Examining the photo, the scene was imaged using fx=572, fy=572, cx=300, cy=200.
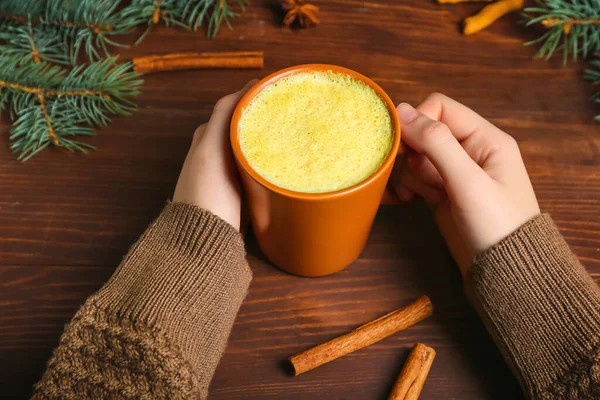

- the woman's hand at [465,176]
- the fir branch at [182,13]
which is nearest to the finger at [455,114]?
the woman's hand at [465,176]

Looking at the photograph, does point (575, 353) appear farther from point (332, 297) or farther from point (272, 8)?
point (272, 8)

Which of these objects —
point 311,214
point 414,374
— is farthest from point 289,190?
point 414,374

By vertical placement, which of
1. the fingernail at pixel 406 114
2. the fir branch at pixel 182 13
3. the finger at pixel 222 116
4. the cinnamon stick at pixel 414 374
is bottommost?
the cinnamon stick at pixel 414 374

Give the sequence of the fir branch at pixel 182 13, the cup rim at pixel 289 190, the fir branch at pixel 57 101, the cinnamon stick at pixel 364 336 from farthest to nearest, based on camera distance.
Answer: the fir branch at pixel 182 13 → the fir branch at pixel 57 101 → the cinnamon stick at pixel 364 336 → the cup rim at pixel 289 190

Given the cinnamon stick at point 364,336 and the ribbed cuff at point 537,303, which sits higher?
the ribbed cuff at point 537,303

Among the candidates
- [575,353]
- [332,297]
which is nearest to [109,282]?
[332,297]

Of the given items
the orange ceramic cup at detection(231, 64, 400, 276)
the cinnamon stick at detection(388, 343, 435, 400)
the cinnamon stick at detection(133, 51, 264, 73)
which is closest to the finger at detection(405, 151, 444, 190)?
the orange ceramic cup at detection(231, 64, 400, 276)

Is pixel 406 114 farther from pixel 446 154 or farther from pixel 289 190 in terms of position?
pixel 289 190

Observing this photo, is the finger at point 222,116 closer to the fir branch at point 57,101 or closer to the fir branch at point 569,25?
the fir branch at point 57,101
